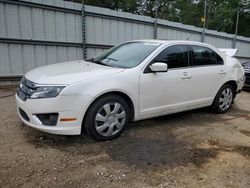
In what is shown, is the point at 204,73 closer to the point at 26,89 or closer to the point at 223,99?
the point at 223,99

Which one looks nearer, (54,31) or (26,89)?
(26,89)

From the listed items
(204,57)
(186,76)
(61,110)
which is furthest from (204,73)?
(61,110)

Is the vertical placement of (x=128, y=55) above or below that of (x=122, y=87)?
above

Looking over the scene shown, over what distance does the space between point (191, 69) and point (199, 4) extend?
2879 centimetres

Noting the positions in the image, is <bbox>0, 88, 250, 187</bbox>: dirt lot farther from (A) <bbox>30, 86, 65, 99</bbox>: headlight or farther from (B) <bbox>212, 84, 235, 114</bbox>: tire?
(B) <bbox>212, 84, 235, 114</bbox>: tire

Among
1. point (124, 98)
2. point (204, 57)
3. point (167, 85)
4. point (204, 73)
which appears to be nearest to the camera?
point (124, 98)

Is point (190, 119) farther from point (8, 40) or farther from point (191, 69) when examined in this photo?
point (8, 40)

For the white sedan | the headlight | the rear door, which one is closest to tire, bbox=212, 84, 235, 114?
the white sedan

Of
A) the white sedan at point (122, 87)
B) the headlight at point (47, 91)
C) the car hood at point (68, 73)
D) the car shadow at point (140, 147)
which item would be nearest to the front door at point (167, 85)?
the white sedan at point (122, 87)

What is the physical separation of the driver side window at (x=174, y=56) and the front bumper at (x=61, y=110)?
5.06 feet

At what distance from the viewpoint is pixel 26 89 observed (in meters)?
3.53

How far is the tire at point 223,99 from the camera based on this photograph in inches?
210

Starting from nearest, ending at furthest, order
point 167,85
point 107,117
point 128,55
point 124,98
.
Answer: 1. point 107,117
2. point 124,98
3. point 167,85
4. point 128,55

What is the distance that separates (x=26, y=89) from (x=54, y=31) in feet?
14.9
